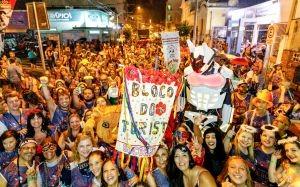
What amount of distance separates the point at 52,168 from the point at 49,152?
0.21 meters

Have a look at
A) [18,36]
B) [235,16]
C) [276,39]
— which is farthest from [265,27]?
[18,36]

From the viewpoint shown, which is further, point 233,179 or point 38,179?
point 38,179

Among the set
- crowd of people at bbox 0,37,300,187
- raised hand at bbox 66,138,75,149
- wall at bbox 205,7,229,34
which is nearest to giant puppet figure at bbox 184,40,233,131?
crowd of people at bbox 0,37,300,187

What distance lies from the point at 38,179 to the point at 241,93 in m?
4.80

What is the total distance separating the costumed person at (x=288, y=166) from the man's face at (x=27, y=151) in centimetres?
299

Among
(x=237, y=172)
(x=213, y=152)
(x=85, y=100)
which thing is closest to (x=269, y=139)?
(x=213, y=152)

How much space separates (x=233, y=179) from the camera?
11.1 feet

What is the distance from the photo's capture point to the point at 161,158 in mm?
3871

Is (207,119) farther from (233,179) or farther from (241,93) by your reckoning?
(241,93)

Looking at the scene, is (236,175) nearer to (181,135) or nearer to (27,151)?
(181,135)

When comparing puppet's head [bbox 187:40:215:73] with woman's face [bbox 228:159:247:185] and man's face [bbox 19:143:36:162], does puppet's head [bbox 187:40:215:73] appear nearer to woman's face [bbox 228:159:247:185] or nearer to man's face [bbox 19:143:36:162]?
woman's face [bbox 228:159:247:185]

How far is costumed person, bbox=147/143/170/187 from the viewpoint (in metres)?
3.79

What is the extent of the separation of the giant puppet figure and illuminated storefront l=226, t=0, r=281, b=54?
827cm

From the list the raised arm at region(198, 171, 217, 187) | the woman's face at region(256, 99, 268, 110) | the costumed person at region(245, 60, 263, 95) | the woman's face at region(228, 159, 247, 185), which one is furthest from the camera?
the costumed person at region(245, 60, 263, 95)
